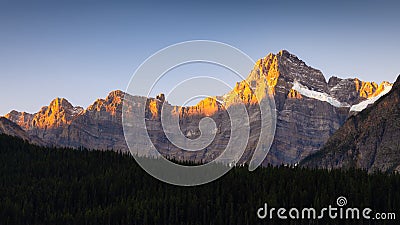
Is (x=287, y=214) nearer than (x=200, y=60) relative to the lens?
No

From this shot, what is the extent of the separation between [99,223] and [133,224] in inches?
542

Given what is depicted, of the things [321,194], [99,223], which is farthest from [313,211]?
[99,223]

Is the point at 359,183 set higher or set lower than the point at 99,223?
higher

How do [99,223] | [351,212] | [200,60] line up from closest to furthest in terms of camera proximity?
[200,60] → [351,212] → [99,223]

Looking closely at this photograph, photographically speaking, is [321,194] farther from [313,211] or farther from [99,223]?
[99,223]

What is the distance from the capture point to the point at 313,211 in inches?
7293

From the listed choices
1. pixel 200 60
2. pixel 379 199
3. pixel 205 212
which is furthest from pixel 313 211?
pixel 200 60

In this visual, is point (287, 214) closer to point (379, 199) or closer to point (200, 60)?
point (379, 199)

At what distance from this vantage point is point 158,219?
195500 mm

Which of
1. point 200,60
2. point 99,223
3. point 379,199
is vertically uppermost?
point 200,60

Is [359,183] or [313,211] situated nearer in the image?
[313,211]

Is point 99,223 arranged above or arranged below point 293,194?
below

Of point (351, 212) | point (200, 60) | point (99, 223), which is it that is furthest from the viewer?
point (99, 223)

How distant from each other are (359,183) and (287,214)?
32785 millimetres
